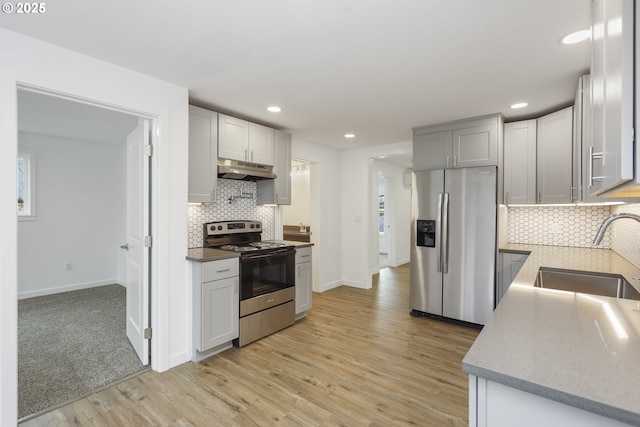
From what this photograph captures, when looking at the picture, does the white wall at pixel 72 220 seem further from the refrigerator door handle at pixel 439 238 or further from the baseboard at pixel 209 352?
the refrigerator door handle at pixel 439 238

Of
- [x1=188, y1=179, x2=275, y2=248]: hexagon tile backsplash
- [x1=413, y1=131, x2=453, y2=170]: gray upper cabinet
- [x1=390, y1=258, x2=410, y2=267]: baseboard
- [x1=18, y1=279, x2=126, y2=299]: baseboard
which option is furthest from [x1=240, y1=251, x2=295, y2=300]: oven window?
Answer: [x1=390, y1=258, x2=410, y2=267]: baseboard

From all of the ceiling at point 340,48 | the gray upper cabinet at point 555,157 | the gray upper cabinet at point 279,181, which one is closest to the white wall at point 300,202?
the gray upper cabinet at point 279,181

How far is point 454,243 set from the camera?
3508 millimetres

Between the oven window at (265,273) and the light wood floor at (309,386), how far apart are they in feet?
1.67

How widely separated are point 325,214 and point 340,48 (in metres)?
3.21

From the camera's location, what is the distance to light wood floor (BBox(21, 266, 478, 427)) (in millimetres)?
1992

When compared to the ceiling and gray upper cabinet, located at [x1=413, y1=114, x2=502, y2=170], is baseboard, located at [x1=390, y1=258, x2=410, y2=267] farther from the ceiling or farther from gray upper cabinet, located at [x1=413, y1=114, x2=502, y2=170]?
the ceiling

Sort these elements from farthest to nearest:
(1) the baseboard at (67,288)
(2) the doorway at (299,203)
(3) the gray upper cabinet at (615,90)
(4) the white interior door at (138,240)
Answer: (2) the doorway at (299,203)
(1) the baseboard at (67,288)
(4) the white interior door at (138,240)
(3) the gray upper cabinet at (615,90)

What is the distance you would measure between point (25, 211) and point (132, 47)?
409 centimetres

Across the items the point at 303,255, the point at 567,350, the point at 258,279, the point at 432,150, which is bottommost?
the point at 258,279

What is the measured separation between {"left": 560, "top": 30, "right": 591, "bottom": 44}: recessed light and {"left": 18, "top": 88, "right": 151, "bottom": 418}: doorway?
14.0 feet

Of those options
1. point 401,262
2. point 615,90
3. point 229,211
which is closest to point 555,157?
point 615,90

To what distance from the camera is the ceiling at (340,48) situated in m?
1.66

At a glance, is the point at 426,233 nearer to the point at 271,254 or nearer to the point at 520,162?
the point at 520,162
